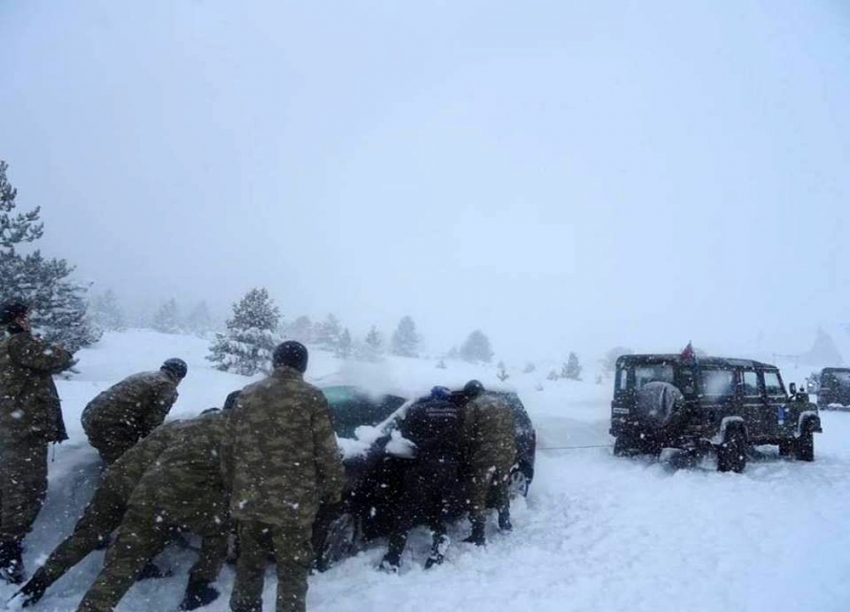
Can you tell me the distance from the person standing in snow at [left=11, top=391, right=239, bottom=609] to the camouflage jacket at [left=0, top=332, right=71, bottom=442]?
3.23ft

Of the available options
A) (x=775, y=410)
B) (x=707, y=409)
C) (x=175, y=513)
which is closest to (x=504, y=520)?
(x=175, y=513)

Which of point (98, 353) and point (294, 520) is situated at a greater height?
point (294, 520)

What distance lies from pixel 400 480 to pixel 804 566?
3899 millimetres

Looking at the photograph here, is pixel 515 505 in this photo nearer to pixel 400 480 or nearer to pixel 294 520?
pixel 400 480

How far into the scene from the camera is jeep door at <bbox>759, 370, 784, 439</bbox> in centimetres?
1048

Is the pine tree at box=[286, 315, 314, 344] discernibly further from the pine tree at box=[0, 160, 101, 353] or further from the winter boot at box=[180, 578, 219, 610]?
the winter boot at box=[180, 578, 219, 610]

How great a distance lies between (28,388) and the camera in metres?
4.54

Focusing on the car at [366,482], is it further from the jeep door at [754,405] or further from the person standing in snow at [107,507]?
the jeep door at [754,405]

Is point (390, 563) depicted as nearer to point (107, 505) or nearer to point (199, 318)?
point (107, 505)

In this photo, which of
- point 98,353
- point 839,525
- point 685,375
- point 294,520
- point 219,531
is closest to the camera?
point 294,520

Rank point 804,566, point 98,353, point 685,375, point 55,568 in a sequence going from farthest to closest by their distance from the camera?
point 98,353, point 685,375, point 804,566, point 55,568

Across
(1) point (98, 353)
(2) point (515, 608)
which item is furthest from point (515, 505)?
(1) point (98, 353)

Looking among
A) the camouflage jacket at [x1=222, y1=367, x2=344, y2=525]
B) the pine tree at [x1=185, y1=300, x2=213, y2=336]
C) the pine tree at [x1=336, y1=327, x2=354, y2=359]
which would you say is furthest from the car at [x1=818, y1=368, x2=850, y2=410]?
the pine tree at [x1=185, y1=300, x2=213, y2=336]

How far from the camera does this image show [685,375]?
9.42 m
